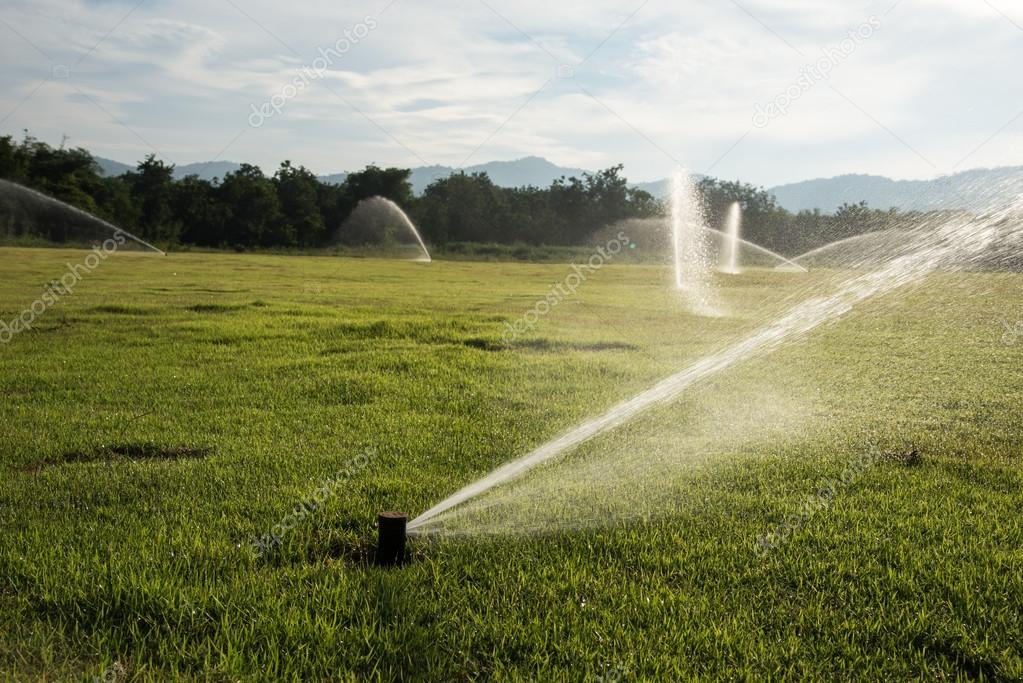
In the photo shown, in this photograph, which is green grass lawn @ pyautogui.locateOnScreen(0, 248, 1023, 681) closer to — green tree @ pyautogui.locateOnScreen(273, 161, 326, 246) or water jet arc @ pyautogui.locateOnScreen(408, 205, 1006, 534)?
water jet arc @ pyautogui.locateOnScreen(408, 205, 1006, 534)

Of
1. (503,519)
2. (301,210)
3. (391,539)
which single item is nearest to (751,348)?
(503,519)

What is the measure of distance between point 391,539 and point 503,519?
1.01 metres

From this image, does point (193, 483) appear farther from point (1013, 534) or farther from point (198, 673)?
point (1013, 534)

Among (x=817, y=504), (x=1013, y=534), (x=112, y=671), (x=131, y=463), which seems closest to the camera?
(x=112, y=671)

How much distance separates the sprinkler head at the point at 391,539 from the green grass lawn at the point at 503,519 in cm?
11

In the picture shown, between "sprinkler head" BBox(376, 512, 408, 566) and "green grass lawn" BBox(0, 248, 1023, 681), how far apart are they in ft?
0.36

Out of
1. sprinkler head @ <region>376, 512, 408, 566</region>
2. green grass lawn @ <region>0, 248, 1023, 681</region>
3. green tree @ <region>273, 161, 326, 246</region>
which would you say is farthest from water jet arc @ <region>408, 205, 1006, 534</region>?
green tree @ <region>273, 161, 326, 246</region>

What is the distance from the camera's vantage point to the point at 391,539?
13.7ft

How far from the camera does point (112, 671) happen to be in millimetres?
3199

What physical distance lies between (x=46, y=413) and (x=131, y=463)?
2314 millimetres

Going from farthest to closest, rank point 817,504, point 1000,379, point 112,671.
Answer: point 1000,379 < point 817,504 < point 112,671

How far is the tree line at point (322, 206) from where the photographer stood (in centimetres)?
5709

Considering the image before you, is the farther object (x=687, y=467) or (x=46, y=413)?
(x=46, y=413)

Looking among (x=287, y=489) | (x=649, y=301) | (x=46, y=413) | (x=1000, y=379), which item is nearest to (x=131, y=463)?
(x=287, y=489)
